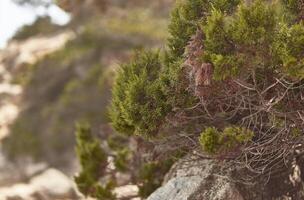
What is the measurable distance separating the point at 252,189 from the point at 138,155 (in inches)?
128

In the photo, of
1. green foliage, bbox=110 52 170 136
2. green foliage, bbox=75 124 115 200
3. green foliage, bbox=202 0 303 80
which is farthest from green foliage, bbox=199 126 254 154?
green foliage, bbox=75 124 115 200

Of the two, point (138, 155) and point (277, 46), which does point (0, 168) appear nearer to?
point (138, 155)

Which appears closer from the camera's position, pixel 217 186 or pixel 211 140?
pixel 211 140

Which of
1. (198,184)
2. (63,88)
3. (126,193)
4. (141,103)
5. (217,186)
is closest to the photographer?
(141,103)

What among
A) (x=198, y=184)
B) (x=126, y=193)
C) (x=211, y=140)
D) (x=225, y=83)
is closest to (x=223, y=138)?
(x=211, y=140)

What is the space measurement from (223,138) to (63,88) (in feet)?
77.6

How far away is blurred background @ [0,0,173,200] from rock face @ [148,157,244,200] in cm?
1341

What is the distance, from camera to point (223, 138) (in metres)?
7.89

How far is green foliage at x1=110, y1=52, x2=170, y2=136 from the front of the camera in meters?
8.65

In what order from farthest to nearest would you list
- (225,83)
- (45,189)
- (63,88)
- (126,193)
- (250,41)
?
(63,88) → (45,189) → (126,193) → (225,83) → (250,41)

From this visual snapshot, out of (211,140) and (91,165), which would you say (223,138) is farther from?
(91,165)

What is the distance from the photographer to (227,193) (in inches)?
352

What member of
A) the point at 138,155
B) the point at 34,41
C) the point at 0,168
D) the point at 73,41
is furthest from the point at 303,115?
the point at 34,41

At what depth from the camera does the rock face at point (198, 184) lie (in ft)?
29.6
